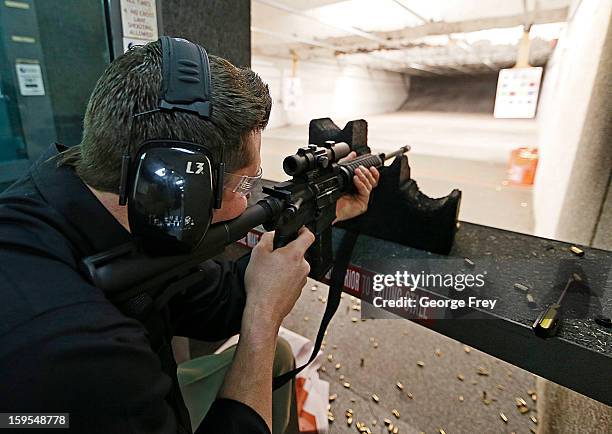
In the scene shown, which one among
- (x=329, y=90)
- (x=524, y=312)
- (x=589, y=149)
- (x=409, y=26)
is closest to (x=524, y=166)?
(x=409, y=26)

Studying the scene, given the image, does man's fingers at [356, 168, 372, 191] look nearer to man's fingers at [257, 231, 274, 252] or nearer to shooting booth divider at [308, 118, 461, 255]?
shooting booth divider at [308, 118, 461, 255]

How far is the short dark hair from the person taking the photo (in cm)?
45

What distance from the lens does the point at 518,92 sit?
231cm

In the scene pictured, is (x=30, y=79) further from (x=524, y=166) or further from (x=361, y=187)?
(x=524, y=166)

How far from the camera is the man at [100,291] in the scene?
358mm

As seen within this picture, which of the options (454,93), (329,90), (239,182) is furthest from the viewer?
(454,93)

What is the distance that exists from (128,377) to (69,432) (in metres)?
0.07

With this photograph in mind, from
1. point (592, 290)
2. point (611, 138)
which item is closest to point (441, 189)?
point (611, 138)

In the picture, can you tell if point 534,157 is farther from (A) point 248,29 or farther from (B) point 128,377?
(B) point 128,377

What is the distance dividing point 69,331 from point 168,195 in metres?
0.17

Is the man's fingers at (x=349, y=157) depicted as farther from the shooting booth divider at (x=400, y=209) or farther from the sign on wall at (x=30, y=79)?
the sign on wall at (x=30, y=79)

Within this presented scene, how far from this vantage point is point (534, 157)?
348 cm

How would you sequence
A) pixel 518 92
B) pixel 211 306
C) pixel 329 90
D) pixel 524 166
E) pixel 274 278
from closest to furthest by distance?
pixel 274 278 → pixel 211 306 → pixel 518 92 → pixel 524 166 → pixel 329 90

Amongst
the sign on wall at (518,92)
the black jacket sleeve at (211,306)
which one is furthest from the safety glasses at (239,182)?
the sign on wall at (518,92)
